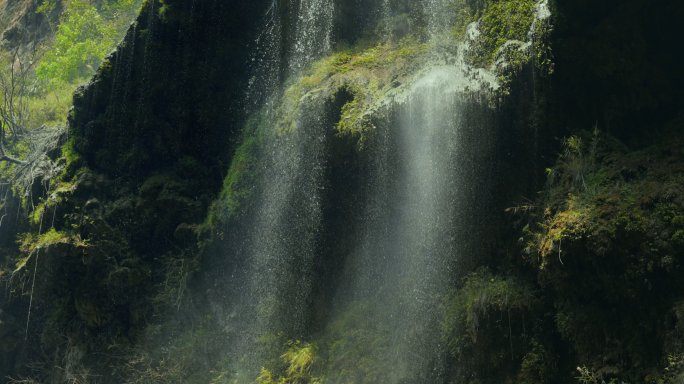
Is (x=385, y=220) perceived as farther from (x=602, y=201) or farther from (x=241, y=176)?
(x=602, y=201)

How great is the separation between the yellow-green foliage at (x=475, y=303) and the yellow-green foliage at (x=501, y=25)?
370 cm

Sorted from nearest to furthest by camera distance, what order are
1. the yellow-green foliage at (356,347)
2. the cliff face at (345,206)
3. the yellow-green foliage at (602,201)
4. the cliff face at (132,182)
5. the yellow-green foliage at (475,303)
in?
1. the yellow-green foliage at (602,201)
2. the cliff face at (345,206)
3. the yellow-green foliage at (475,303)
4. the yellow-green foliage at (356,347)
5. the cliff face at (132,182)

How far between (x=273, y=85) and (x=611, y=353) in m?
9.02

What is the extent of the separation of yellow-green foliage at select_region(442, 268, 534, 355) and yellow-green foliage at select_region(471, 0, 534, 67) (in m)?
3.70

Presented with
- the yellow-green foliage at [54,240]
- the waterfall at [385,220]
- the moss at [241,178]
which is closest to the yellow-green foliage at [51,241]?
the yellow-green foliage at [54,240]

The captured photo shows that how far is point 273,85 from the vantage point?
502 inches

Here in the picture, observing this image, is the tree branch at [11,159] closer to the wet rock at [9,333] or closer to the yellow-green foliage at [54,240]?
the yellow-green foliage at [54,240]

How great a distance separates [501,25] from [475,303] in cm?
482

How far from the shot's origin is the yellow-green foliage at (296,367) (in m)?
10.0

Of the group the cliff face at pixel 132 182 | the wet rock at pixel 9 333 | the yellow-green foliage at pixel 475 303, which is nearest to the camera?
the yellow-green foliage at pixel 475 303

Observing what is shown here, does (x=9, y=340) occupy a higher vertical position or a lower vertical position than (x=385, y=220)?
lower

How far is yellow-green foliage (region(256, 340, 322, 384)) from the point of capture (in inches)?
394

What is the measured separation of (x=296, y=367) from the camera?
10133 millimetres

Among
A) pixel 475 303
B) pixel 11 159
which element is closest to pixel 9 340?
pixel 11 159
